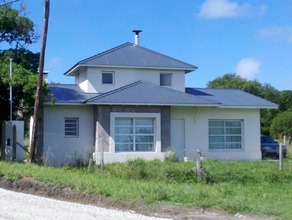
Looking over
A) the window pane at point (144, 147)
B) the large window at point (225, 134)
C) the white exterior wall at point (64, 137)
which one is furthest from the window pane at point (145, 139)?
the large window at point (225, 134)

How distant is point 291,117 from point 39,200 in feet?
132

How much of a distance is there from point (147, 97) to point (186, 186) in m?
12.2

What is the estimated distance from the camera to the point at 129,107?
2578 centimetres

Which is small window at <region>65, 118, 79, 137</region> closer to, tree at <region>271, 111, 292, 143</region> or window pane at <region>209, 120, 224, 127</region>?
window pane at <region>209, 120, 224, 127</region>

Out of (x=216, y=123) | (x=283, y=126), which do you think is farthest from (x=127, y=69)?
(x=283, y=126)

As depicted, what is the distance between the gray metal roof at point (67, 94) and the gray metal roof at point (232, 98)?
6425 millimetres

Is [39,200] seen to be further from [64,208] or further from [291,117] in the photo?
[291,117]

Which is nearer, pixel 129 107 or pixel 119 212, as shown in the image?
pixel 119 212

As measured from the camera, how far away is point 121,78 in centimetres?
2811

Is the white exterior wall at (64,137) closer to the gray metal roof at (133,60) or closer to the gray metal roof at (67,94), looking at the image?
the gray metal roof at (67,94)

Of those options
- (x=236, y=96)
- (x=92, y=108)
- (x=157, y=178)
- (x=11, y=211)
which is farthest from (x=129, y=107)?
(x=11, y=211)

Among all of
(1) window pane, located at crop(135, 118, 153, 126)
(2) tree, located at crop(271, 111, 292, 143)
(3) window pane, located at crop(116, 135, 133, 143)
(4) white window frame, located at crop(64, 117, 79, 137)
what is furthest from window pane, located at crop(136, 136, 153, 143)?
(2) tree, located at crop(271, 111, 292, 143)

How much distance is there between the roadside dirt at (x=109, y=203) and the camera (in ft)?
36.4

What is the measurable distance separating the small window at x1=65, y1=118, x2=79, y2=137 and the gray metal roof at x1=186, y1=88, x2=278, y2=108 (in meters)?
7.24
